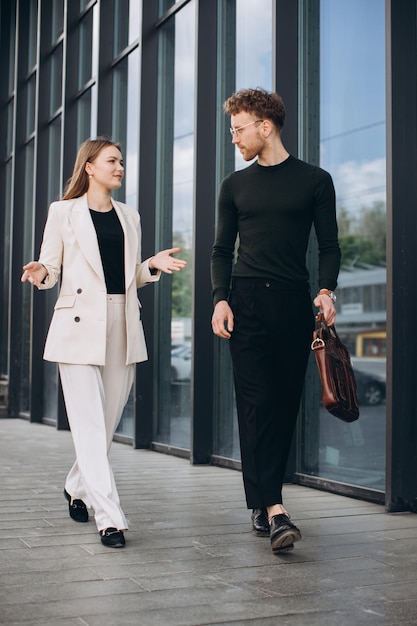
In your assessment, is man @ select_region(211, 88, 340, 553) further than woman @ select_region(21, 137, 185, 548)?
No

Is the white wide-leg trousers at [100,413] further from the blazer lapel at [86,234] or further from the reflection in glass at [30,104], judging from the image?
the reflection in glass at [30,104]

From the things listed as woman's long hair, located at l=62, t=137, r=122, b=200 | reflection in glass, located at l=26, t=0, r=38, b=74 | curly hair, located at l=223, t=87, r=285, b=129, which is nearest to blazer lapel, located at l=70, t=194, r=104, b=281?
woman's long hair, located at l=62, t=137, r=122, b=200

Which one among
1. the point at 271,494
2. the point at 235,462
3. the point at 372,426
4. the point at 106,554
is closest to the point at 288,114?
the point at 372,426

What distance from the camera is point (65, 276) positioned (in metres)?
3.78

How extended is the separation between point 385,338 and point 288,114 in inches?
62.3

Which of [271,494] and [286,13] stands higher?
[286,13]

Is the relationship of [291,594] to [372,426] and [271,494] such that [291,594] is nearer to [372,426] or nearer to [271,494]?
[271,494]

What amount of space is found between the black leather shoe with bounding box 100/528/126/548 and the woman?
135mm

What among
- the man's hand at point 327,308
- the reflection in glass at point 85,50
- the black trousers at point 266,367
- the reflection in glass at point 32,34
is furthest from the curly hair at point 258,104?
the reflection in glass at point 32,34

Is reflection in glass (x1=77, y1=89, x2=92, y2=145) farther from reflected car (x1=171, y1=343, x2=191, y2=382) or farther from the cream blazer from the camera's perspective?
the cream blazer

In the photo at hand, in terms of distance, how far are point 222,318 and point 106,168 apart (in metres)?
0.88

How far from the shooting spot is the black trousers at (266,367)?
3.47 m

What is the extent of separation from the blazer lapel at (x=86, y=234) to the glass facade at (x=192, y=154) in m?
1.39

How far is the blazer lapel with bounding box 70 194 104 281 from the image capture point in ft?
12.2
